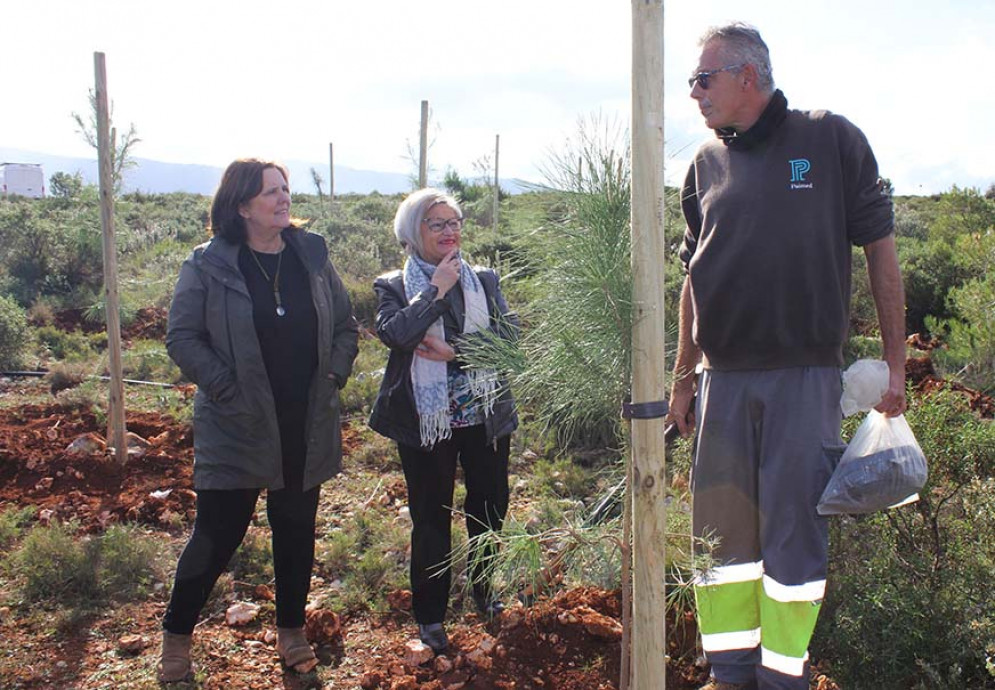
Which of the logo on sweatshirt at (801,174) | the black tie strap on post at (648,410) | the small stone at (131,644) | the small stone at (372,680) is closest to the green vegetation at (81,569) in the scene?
the small stone at (131,644)

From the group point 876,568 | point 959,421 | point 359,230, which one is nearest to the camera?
point 876,568

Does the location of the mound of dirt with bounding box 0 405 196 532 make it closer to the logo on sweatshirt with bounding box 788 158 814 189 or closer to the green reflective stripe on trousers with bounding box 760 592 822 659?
the green reflective stripe on trousers with bounding box 760 592 822 659

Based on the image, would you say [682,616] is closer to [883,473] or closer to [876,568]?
[876,568]

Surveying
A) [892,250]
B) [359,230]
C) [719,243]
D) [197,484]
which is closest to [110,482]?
[197,484]

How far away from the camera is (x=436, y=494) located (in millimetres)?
3158

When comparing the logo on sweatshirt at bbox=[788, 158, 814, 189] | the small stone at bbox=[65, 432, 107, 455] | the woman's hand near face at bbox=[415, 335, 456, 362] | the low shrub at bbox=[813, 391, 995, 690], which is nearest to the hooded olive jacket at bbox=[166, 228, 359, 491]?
the woman's hand near face at bbox=[415, 335, 456, 362]

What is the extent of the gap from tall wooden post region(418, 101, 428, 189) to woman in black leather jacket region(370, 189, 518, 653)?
4.64 meters

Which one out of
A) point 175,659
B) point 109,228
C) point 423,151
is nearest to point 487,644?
point 175,659

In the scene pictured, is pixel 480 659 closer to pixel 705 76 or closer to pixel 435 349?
pixel 435 349

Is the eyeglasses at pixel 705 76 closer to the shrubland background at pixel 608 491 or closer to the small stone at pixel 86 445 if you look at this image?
the shrubland background at pixel 608 491

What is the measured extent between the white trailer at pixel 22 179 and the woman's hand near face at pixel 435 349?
39.0 metres

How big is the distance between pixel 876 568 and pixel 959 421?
1029 millimetres

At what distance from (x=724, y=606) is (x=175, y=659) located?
205 cm

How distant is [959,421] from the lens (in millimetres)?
3307
